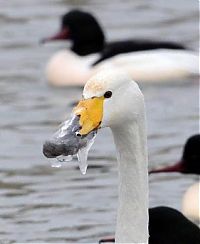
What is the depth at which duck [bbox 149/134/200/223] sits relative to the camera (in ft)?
37.8

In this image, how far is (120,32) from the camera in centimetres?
2011

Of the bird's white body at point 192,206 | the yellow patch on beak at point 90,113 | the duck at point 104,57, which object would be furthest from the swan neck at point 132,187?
the duck at point 104,57

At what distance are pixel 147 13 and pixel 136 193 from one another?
42.6 feet

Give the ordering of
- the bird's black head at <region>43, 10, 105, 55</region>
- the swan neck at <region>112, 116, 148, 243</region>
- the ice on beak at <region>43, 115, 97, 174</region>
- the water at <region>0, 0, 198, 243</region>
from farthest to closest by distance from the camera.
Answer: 1. the bird's black head at <region>43, 10, 105, 55</region>
2. the water at <region>0, 0, 198, 243</region>
3. the swan neck at <region>112, 116, 148, 243</region>
4. the ice on beak at <region>43, 115, 97, 174</region>

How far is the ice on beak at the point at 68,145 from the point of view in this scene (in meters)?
7.21

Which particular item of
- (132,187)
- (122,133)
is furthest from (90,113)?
(132,187)

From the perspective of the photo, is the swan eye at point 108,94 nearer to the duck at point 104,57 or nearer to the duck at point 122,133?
the duck at point 122,133

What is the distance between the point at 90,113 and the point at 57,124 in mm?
7903

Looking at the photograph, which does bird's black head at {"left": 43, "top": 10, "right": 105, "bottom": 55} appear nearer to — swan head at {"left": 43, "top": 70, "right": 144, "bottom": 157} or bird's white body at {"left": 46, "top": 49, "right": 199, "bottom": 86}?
bird's white body at {"left": 46, "top": 49, "right": 199, "bottom": 86}

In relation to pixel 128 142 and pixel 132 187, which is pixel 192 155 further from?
pixel 128 142

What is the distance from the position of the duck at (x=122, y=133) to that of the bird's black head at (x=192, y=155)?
166 inches

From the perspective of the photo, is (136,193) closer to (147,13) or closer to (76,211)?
(76,211)

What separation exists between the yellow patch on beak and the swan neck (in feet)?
0.85

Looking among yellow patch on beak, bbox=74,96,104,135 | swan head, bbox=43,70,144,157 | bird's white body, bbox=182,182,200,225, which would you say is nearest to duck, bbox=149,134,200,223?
bird's white body, bbox=182,182,200,225
